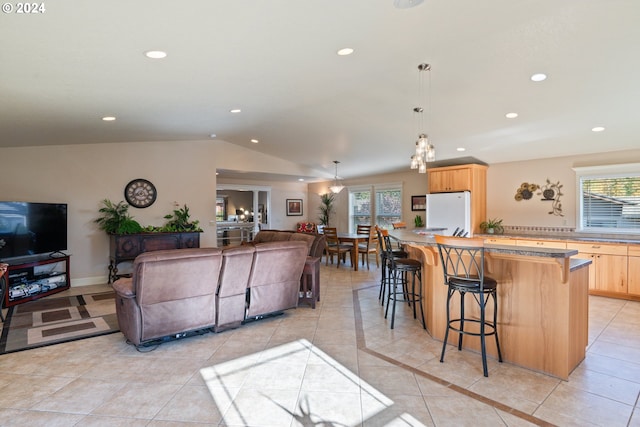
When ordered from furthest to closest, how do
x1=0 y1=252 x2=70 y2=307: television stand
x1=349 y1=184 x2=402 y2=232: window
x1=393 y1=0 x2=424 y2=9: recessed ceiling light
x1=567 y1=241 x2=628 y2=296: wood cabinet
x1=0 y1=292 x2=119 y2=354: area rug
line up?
x1=349 y1=184 x2=402 y2=232: window < x1=567 y1=241 x2=628 y2=296: wood cabinet < x1=0 y1=252 x2=70 y2=307: television stand < x1=0 y1=292 x2=119 y2=354: area rug < x1=393 y1=0 x2=424 y2=9: recessed ceiling light

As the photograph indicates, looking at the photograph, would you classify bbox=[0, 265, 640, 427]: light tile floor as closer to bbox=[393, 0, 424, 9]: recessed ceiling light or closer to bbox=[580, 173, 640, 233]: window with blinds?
bbox=[580, 173, 640, 233]: window with blinds


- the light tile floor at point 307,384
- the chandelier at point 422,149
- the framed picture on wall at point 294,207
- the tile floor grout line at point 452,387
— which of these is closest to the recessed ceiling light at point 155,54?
the chandelier at point 422,149

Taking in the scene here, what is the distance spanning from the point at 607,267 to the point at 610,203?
44.4 inches

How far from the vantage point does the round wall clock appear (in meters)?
6.40

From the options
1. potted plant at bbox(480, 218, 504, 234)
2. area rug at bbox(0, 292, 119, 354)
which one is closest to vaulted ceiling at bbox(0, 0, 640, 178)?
potted plant at bbox(480, 218, 504, 234)

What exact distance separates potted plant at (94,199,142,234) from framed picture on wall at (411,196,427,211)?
594 centimetres

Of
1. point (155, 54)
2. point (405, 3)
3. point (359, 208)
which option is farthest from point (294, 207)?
point (405, 3)

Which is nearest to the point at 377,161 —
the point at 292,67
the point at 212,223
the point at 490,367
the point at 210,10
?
the point at 212,223

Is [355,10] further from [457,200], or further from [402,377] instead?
[457,200]

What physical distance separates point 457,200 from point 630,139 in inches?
102

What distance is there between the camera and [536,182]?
6113 millimetres

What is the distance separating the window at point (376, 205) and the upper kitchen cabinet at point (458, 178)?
1531 millimetres

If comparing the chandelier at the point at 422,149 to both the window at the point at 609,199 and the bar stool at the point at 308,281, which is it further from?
the window at the point at 609,199

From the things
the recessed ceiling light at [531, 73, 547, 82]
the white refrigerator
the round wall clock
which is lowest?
the white refrigerator
